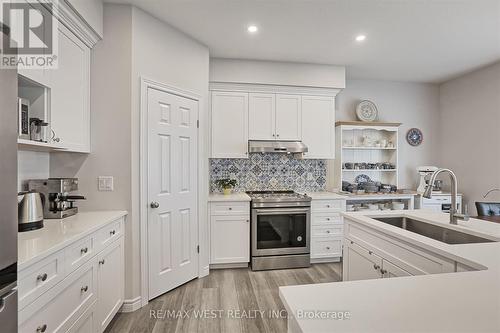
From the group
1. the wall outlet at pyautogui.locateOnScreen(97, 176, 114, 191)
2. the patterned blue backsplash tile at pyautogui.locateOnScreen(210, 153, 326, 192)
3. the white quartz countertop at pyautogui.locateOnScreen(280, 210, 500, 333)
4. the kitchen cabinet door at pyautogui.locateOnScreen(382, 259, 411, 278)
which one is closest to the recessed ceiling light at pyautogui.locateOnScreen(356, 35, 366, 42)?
the patterned blue backsplash tile at pyautogui.locateOnScreen(210, 153, 326, 192)

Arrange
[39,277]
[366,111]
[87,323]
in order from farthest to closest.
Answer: [366,111], [87,323], [39,277]

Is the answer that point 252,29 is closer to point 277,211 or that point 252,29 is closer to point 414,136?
point 277,211

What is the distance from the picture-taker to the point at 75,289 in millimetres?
1521

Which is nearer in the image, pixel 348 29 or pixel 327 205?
pixel 348 29

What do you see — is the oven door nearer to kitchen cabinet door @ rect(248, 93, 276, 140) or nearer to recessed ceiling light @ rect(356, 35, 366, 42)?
kitchen cabinet door @ rect(248, 93, 276, 140)

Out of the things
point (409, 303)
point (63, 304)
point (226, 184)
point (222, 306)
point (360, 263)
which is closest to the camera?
point (409, 303)

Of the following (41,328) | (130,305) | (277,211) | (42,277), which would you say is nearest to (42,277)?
(42,277)

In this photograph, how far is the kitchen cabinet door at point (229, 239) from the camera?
3125mm

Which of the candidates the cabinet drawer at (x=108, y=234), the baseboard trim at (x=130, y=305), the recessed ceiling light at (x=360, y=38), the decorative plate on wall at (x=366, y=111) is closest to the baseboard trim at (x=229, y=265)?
the baseboard trim at (x=130, y=305)

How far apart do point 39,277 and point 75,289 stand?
40 cm

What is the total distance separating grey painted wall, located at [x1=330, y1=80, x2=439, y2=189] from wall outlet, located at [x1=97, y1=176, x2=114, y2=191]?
11.4 feet

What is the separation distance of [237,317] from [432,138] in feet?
14.6

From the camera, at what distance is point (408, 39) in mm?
2918

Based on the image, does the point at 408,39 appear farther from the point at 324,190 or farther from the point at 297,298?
the point at 297,298
